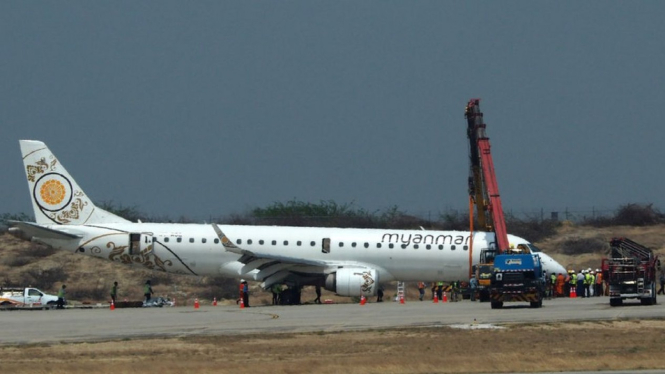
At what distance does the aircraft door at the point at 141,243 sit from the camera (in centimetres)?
4372

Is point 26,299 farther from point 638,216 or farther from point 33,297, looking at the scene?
point 638,216

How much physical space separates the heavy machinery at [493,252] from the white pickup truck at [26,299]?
1939cm

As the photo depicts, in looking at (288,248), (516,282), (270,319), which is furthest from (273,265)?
(516,282)

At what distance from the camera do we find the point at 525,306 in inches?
1454

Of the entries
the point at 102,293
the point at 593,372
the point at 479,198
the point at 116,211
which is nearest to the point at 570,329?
the point at 593,372

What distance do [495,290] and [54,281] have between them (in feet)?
104

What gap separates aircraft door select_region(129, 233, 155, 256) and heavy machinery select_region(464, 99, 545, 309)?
13.5 metres

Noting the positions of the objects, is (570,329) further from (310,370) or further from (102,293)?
(102,293)

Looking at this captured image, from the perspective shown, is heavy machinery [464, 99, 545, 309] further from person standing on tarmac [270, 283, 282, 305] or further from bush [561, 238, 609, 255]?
bush [561, 238, 609, 255]

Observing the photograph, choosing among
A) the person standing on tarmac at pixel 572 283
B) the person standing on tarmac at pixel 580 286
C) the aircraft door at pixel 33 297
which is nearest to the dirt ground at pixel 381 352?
the person standing on tarmac at pixel 580 286

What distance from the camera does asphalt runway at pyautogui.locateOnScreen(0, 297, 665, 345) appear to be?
27.5 meters

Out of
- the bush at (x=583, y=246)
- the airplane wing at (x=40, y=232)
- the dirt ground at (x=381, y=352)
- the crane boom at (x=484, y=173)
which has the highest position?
the crane boom at (x=484, y=173)

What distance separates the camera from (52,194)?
4516 centimetres

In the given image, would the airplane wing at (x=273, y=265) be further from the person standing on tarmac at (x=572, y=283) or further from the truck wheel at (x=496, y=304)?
the person standing on tarmac at (x=572, y=283)
